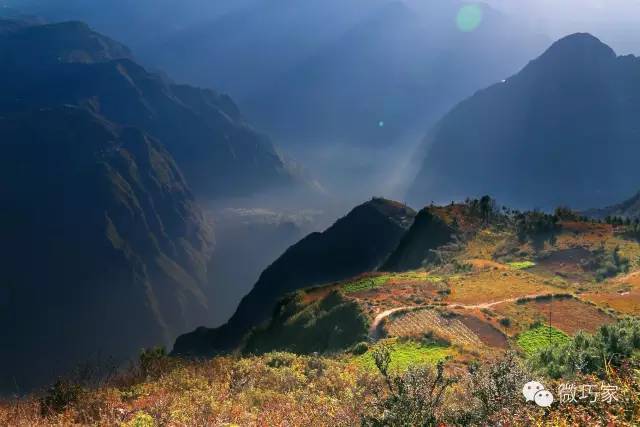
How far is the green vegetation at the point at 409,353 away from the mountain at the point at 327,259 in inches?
2173

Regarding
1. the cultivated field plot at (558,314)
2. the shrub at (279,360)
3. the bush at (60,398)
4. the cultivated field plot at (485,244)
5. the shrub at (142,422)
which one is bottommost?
the bush at (60,398)

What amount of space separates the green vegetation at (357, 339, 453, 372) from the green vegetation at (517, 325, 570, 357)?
4.14 meters

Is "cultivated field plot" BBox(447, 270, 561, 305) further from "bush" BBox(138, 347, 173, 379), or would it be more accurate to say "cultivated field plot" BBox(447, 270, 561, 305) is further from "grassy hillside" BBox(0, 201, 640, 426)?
"bush" BBox(138, 347, 173, 379)

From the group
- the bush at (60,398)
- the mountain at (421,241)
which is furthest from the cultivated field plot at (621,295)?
the bush at (60,398)

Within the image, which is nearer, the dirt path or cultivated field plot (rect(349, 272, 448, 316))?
the dirt path

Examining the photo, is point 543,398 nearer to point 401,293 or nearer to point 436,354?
point 436,354

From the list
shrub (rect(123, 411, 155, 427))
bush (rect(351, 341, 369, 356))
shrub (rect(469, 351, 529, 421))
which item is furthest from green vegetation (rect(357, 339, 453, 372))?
shrub (rect(123, 411, 155, 427))

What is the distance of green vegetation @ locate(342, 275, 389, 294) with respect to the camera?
37344 millimetres

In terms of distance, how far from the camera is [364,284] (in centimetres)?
3900

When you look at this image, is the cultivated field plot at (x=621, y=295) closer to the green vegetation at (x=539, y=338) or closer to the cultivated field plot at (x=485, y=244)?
the green vegetation at (x=539, y=338)

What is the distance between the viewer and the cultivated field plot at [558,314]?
2640cm
